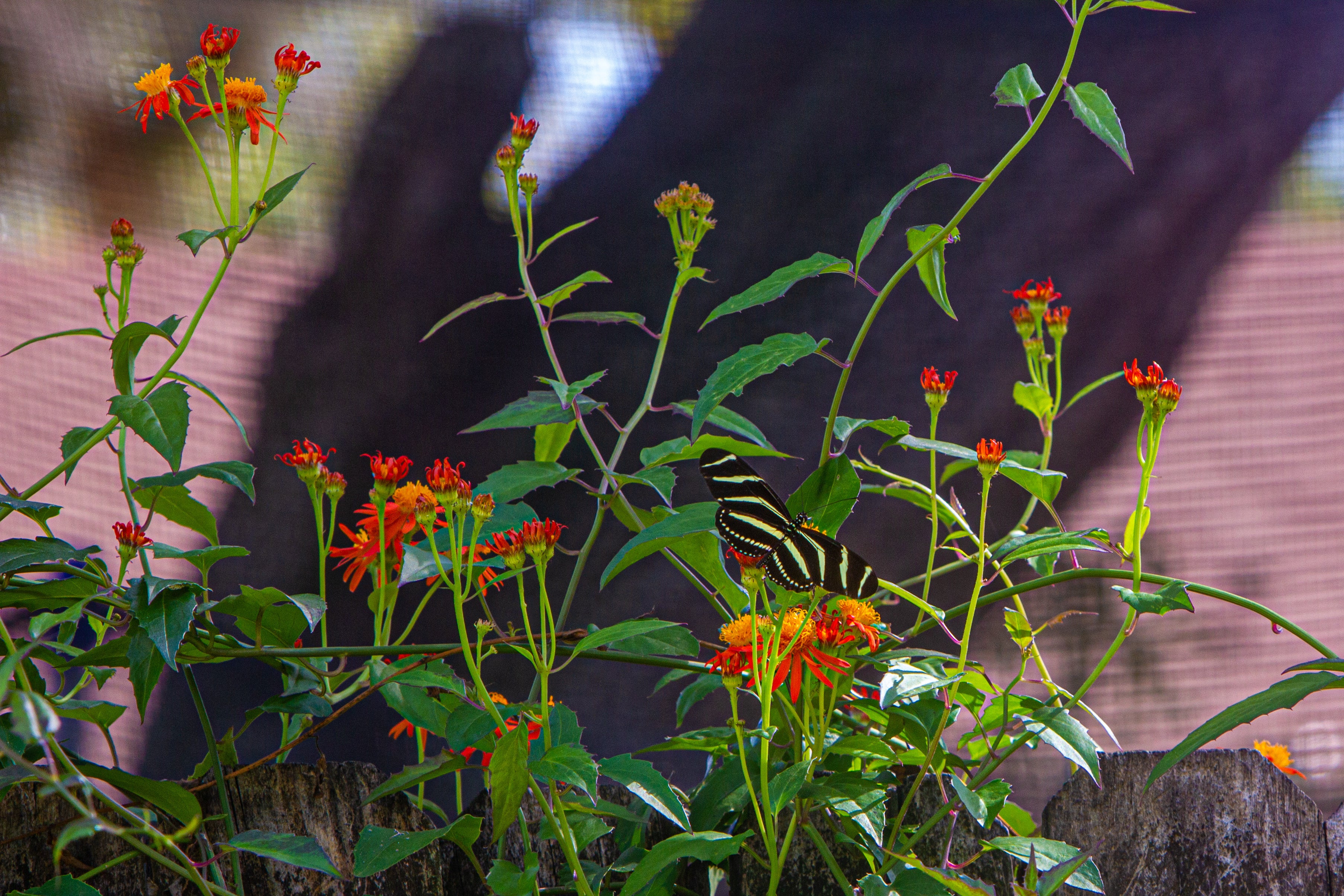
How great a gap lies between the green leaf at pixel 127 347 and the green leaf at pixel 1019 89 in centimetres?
53

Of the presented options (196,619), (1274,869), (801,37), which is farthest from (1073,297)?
(196,619)

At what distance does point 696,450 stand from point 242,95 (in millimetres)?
401

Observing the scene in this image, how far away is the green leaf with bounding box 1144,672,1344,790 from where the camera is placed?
478mm

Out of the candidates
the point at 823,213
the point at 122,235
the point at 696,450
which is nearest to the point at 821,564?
the point at 696,450

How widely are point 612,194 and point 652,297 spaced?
0.17 m

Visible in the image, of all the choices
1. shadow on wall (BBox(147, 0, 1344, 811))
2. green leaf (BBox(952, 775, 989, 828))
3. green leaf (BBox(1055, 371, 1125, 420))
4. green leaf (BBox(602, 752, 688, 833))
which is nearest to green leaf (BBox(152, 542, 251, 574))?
green leaf (BBox(602, 752, 688, 833))

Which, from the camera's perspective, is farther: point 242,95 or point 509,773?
point 242,95

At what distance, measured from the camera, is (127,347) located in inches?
23.3

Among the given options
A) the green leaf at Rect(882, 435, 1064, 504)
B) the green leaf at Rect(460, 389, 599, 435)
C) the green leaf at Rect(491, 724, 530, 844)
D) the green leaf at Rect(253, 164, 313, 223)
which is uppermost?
the green leaf at Rect(253, 164, 313, 223)

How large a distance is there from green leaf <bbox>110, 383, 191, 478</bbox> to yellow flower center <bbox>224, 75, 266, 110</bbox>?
0.21 metres

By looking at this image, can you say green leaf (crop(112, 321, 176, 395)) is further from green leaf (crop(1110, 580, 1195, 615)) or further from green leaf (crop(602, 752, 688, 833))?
green leaf (crop(1110, 580, 1195, 615))

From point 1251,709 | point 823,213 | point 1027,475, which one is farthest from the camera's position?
point 823,213

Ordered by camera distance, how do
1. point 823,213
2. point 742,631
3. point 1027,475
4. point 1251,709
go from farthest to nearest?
point 823,213
point 1027,475
point 742,631
point 1251,709

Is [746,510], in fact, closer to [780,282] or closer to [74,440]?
[780,282]
